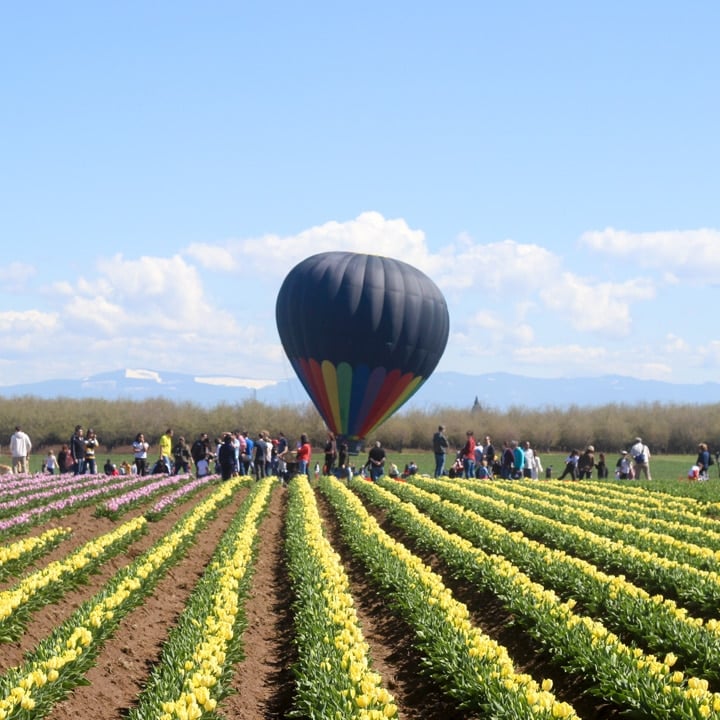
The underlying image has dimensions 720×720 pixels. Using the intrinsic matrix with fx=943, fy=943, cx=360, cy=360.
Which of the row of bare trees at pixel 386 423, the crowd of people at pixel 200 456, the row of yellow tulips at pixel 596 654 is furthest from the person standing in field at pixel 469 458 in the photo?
the row of bare trees at pixel 386 423

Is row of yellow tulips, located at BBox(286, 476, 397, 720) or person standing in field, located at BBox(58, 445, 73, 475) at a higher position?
person standing in field, located at BBox(58, 445, 73, 475)

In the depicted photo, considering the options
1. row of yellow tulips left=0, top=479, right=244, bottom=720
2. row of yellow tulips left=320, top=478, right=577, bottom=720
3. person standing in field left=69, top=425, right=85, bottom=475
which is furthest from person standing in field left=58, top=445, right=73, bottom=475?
row of yellow tulips left=320, top=478, right=577, bottom=720

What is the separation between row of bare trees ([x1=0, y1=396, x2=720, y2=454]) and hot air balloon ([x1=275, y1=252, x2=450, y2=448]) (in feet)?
131

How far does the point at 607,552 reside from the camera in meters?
15.2

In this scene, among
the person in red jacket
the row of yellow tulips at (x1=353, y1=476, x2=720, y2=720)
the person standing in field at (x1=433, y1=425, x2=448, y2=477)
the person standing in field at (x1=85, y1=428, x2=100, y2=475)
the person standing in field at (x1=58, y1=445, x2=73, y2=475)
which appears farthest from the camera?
the person standing in field at (x1=58, y1=445, x2=73, y2=475)

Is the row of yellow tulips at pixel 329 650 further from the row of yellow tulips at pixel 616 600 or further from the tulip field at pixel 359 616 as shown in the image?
the row of yellow tulips at pixel 616 600

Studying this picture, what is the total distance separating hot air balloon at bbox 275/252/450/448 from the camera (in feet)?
140

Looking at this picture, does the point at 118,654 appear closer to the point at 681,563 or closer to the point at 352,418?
the point at 681,563

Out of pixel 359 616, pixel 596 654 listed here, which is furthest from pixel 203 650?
pixel 359 616

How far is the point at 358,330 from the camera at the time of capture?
Answer: 140 ft

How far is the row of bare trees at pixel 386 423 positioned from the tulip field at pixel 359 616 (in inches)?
2635

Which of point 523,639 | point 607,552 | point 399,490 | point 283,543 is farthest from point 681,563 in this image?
point 399,490

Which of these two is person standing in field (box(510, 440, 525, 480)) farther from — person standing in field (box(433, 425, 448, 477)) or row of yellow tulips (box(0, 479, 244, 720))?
row of yellow tulips (box(0, 479, 244, 720))

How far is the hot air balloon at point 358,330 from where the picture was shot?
4256 centimetres
